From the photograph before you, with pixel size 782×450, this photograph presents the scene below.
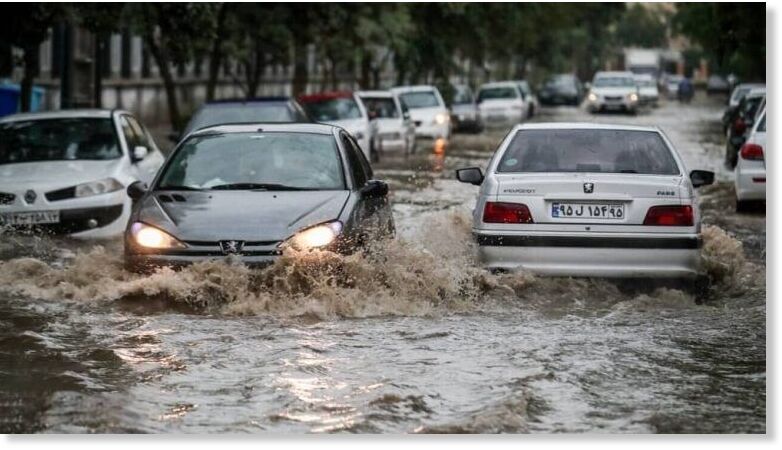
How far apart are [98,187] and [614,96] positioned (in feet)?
157

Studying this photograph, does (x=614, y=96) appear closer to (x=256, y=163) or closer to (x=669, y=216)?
(x=256, y=163)

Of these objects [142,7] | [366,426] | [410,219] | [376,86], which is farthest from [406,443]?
[376,86]

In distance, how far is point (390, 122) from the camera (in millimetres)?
32969

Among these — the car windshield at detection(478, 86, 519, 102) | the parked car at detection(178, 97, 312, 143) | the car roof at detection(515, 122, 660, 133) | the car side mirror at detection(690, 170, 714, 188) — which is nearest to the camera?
the car roof at detection(515, 122, 660, 133)

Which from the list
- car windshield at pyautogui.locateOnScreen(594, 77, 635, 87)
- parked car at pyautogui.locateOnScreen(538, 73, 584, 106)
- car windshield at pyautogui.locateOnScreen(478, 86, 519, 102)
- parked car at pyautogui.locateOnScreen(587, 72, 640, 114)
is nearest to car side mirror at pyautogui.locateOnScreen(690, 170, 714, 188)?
car windshield at pyautogui.locateOnScreen(478, 86, 519, 102)

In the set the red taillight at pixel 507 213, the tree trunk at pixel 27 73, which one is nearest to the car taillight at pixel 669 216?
the red taillight at pixel 507 213

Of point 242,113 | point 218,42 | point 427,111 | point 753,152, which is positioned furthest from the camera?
point 427,111

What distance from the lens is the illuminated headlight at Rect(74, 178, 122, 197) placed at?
51.9 ft

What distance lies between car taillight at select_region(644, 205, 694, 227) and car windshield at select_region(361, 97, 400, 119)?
22.0m

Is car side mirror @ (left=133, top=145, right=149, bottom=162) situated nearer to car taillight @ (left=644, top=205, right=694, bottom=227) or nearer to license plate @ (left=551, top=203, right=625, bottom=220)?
license plate @ (left=551, top=203, right=625, bottom=220)

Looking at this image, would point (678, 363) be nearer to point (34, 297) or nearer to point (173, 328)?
point (173, 328)

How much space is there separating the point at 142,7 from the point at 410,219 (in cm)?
1003

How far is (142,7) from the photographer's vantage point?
27.5 m

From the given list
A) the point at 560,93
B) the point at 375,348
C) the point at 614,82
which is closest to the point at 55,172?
the point at 375,348
